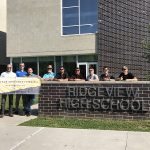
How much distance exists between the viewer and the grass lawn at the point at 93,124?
10.4 m

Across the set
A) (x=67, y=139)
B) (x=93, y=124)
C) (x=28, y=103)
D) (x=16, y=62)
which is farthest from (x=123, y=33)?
(x=67, y=139)

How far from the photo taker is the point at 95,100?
1174 centimetres

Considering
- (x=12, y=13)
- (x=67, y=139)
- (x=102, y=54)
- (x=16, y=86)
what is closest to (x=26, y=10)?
(x=12, y=13)

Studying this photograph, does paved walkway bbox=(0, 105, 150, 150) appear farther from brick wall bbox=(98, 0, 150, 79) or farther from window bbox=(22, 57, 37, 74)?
window bbox=(22, 57, 37, 74)

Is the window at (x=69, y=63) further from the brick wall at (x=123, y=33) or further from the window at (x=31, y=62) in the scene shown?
→ the window at (x=31, y=62)

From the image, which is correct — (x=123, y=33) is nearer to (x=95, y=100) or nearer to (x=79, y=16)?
(x=79, y=16)

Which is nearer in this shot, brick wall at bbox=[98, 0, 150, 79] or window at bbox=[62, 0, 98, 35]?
window at bbox=[62, 0, 98, 35]

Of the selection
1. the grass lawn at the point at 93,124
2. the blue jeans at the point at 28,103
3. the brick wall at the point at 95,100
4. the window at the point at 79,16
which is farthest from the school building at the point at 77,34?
the grass lawn at the point at 93,124

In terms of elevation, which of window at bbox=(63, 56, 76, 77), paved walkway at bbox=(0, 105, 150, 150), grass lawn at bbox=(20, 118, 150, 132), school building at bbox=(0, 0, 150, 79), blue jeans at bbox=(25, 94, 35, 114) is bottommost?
paved walkway at bbox=(0, 105, 150, 150)

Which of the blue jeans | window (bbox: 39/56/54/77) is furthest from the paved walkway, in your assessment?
window (bbox: 39/56/54/77)

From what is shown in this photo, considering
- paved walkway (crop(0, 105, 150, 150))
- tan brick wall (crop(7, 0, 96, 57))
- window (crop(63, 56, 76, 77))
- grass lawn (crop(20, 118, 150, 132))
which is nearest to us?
paved walkway (crop(0, 105, 150, 150))

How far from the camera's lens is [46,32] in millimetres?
31172

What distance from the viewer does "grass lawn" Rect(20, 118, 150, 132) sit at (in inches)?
411

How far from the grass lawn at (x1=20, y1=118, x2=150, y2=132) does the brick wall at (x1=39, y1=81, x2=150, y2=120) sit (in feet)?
0.94
